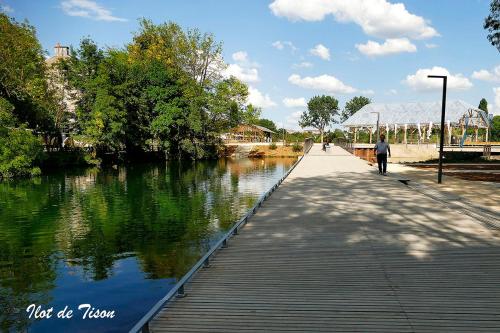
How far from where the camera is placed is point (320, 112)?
132 m

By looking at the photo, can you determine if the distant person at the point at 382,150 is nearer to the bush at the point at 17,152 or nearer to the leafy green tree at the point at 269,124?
the bush at the point at 17,152

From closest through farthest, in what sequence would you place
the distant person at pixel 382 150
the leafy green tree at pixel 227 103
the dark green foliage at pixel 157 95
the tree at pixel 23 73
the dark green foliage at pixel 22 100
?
the distant person at pixel 382 150, the dark green foliage at pixel 22 100, the tree at pixel 23 73, the dark green foliage at pixel 157 95, the leafy green tree at pixel 227 103

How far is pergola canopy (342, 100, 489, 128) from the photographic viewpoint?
59000 millimetres

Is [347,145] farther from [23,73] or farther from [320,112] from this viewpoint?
[320,112]

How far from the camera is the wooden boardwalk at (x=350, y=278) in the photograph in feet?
15.1

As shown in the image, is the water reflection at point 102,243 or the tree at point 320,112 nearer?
the water reflection at point 102,243

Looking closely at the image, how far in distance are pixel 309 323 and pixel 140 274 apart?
6.20 meters

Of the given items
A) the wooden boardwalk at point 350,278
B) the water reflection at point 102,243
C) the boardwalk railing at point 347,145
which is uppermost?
the boardwalk railing at point 347,145

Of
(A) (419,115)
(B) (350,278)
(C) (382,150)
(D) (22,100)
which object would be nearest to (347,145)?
(A) (419,115)

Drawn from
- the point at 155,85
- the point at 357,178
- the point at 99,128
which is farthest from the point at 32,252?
the point at 155,85

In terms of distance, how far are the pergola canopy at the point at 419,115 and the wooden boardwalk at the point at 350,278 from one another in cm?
5304

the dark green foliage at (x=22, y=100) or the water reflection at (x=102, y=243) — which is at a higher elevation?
the dark green foliage at (x=22, y=100)

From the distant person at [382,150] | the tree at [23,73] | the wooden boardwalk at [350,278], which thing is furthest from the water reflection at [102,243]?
the tree at [23,73]

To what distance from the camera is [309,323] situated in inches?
179
